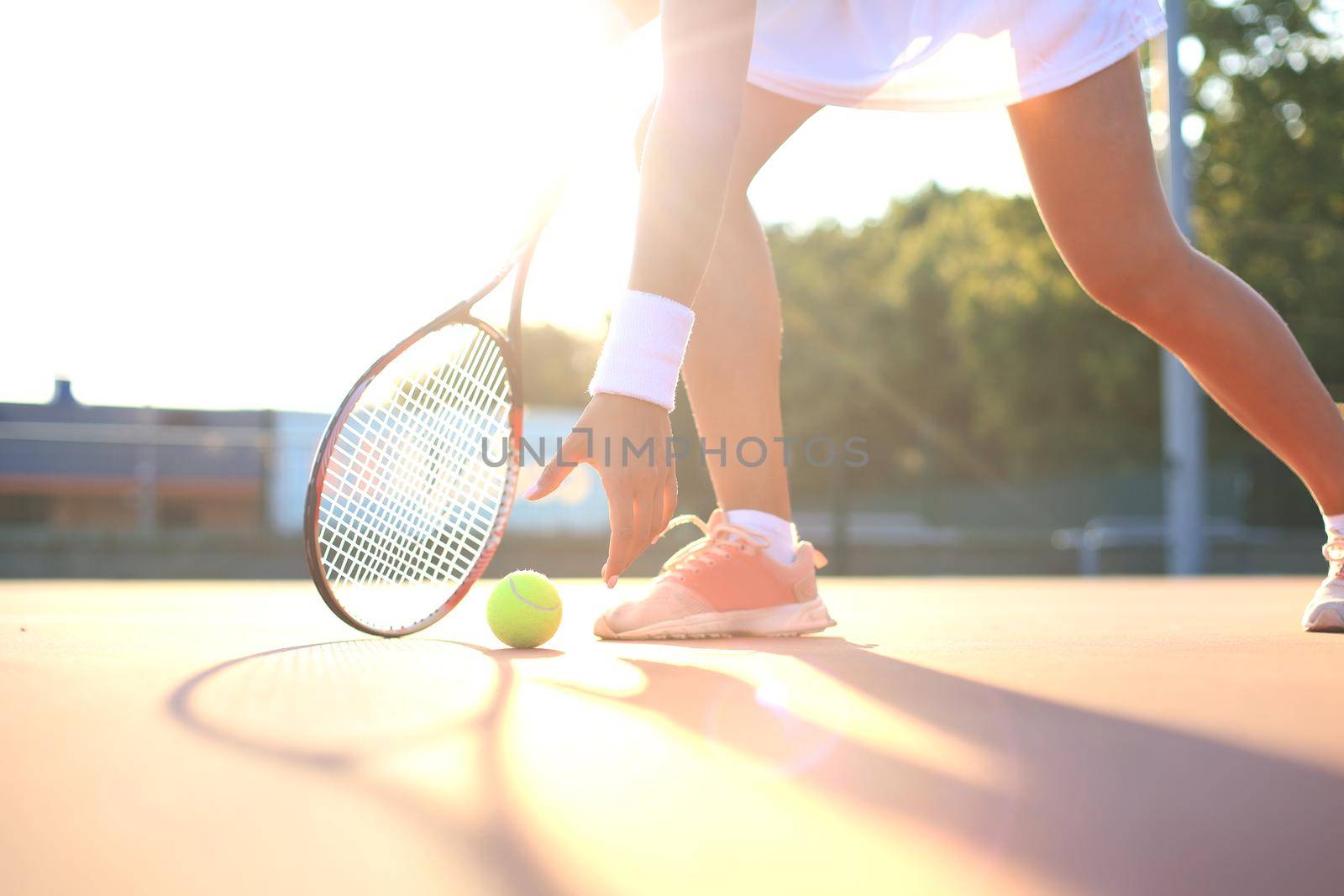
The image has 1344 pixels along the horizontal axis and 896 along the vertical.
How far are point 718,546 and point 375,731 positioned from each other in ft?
4.32

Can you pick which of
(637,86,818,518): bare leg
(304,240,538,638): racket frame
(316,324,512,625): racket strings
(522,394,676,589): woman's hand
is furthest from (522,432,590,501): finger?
(316,324,512,625): racket strings

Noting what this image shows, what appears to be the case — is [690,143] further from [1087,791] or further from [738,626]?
[1087,791]

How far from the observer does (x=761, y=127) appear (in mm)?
2666

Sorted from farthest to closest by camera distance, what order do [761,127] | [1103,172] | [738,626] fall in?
1. [761,127]
2. [738,626]
3. [1103,172]

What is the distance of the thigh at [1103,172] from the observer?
2449mm

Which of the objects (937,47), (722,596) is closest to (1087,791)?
(722,596)

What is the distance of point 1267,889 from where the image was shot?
86cm

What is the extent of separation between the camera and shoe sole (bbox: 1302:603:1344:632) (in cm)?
262

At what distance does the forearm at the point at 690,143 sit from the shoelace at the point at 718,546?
0.76 m

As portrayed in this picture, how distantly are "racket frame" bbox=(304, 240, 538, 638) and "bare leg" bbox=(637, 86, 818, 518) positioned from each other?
0.42 m

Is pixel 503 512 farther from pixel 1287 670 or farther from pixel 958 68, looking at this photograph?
pixel 1287 670

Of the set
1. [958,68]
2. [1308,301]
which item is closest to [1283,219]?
[1308,301]

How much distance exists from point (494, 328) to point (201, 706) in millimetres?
1510

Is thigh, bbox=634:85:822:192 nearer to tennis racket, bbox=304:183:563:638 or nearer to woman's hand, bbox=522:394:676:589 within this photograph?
tennis racket, bbox=304:183:563:638
